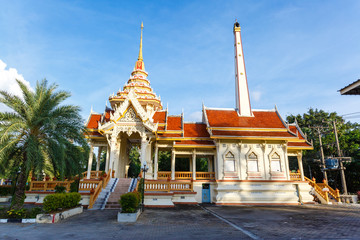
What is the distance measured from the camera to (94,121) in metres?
19.3

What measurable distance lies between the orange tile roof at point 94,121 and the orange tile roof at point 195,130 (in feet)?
27.0

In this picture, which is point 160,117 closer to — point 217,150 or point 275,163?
point 217,150

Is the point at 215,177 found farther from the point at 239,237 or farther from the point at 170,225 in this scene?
the point at 239,237

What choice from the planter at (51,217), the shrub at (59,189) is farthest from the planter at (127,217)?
the shrub at (59,189)

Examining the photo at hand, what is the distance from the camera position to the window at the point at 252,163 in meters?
17.8

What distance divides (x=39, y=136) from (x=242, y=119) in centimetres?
1675

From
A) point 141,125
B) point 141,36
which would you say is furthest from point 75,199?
point 141,36

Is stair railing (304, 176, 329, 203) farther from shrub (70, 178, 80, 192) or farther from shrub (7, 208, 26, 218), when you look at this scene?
shrub (7, 208, 26, 218)

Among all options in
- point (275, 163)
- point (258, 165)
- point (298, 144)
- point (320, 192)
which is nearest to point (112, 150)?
point (258, 165)

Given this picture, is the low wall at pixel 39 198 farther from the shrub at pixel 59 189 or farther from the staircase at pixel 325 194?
the staircase at pixel 325 194

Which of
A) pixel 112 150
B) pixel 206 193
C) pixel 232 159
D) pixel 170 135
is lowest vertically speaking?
pixel 206 193

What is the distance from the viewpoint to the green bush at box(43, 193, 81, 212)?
9.14m

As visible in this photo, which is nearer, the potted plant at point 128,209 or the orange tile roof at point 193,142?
the potted plant at point 128,209

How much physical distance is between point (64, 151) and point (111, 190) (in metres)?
5.90
